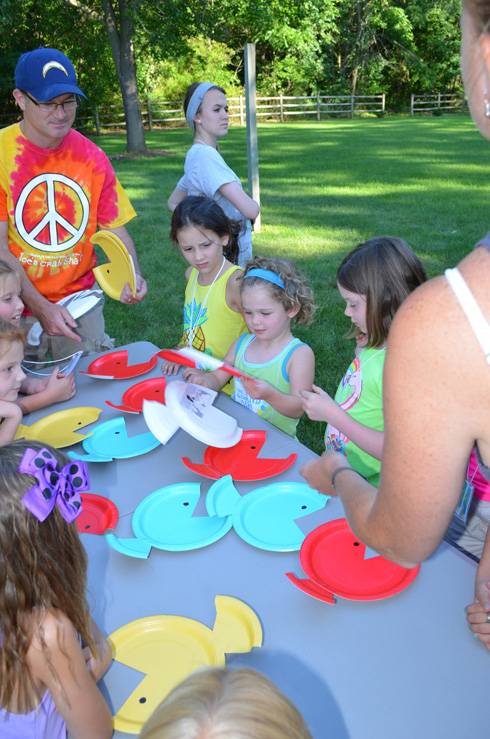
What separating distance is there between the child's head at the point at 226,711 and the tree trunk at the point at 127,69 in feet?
47.4

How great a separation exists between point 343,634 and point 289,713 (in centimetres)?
53

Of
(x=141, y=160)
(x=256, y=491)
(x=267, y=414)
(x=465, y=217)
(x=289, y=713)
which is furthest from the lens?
(x=141, y=160)

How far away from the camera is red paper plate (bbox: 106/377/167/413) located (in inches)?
78.0

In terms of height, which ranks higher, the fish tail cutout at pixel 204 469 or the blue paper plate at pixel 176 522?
the fish tail cutout at pixel 204 469

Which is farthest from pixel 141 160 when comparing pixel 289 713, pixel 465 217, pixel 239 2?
pixel 289 713

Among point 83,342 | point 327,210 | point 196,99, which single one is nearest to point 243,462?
point 83,342

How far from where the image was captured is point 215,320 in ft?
8.46

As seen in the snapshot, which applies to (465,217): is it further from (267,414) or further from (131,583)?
(131,583)

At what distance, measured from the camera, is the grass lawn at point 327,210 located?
4.49 m

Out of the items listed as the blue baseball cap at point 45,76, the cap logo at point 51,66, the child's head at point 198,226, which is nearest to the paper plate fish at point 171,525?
the child's head at point 198,226

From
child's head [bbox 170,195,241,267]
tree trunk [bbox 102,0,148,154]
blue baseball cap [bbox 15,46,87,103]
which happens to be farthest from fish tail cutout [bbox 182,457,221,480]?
tree trunk [bbox 102,0,148,154]

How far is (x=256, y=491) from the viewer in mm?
1459

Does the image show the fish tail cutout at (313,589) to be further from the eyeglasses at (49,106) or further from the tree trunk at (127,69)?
the tree trunk at (127,69)

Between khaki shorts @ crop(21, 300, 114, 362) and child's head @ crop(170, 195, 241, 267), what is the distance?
607 millimetres
